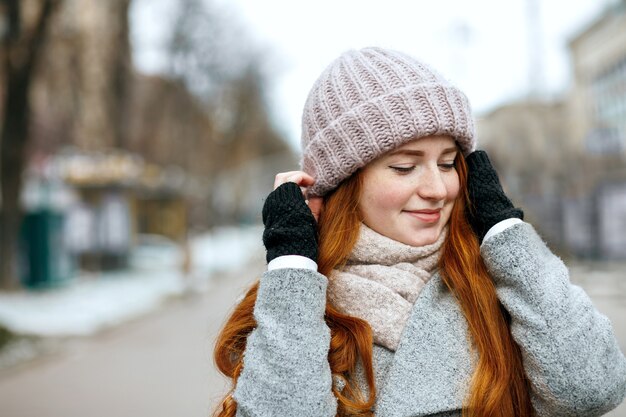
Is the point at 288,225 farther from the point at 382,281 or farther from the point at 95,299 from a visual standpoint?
the point at 95,299

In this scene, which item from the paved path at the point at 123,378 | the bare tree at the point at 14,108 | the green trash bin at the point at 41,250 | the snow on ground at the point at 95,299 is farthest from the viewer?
the green trash bin at the point at 41,250

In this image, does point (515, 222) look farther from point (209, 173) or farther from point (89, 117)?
point (209, 173)

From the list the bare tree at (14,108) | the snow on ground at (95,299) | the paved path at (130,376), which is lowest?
the snow on ground at (95,299)

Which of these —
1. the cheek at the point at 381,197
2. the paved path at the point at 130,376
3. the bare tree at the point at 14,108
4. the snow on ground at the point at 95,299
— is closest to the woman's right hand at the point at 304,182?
the cheek at the point at 381,197

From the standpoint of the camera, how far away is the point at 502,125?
3341cm

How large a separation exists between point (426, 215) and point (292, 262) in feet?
1.33

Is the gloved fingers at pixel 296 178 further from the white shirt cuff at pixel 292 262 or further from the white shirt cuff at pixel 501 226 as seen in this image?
the white shirt cuff at pixel 501 226

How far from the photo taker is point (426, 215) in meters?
1.92

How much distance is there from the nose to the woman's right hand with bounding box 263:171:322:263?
304 mm

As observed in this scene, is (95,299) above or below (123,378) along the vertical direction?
below

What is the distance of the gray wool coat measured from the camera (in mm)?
1674

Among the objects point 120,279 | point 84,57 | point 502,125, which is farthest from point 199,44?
point 502,125

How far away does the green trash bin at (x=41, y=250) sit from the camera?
13156 mm

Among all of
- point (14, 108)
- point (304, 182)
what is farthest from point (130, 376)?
point (14, 108)
